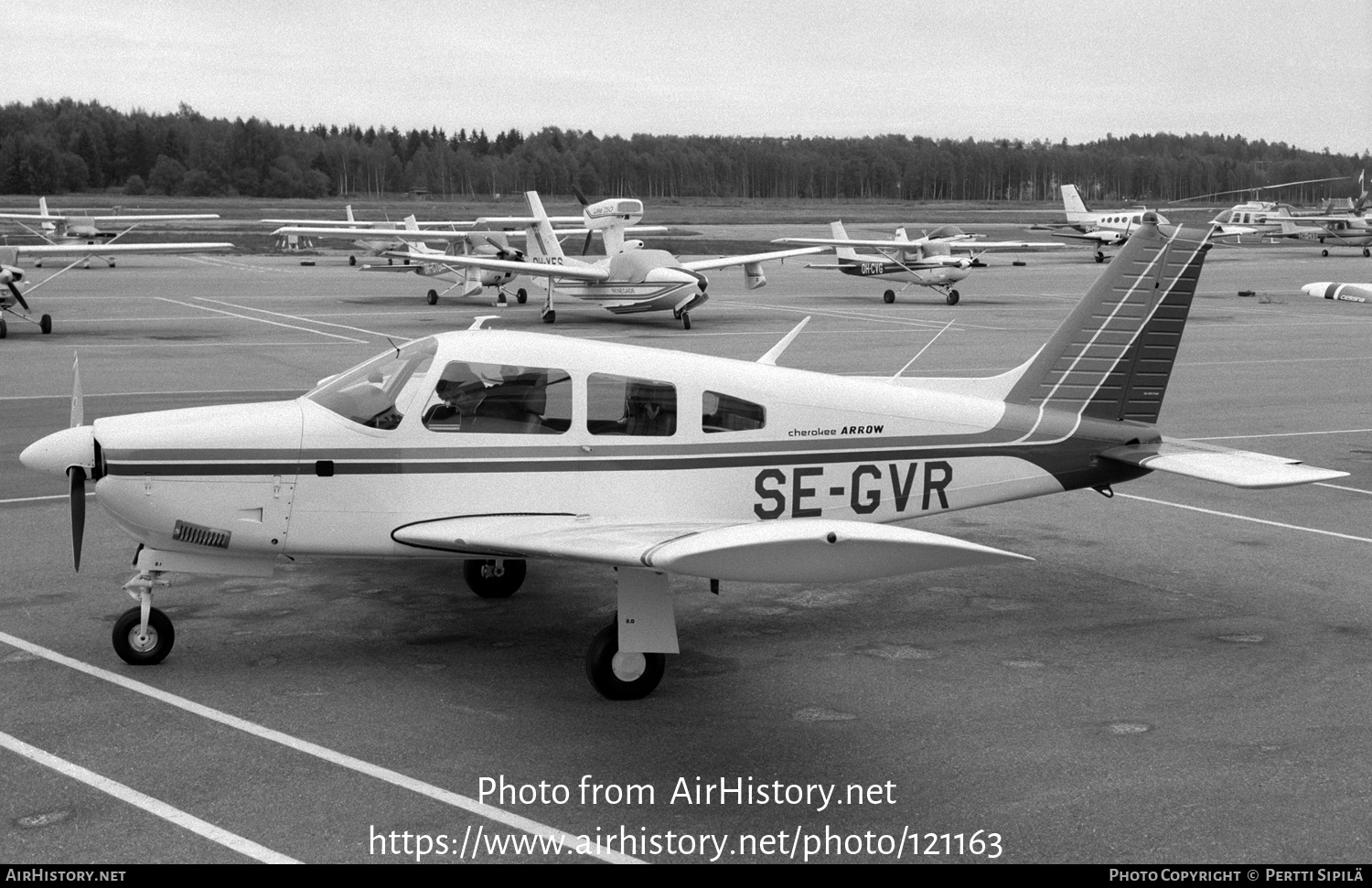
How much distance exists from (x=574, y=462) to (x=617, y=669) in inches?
57.3

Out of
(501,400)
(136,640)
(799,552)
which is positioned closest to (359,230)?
(501,400)

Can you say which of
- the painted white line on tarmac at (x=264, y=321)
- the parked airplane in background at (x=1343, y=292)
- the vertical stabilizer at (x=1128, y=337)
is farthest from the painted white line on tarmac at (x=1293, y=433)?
the painted white line on tarmac at (x=264, y=321)

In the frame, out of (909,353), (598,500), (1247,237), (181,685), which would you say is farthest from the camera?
(1247,237)

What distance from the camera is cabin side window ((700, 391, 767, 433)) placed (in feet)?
26.9

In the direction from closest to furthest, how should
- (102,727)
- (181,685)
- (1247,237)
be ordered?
(102,727) → (181,685) → (1247,237)

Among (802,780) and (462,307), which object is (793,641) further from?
(462,307)

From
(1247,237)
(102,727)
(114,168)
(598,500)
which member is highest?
(114,168)

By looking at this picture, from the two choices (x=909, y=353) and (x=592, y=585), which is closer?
(x=592, y=585)

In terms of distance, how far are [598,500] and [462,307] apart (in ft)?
99.6

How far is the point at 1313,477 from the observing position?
26.7ft

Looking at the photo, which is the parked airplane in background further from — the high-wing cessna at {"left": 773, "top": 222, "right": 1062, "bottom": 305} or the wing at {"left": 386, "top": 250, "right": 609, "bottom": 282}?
the high-wing cessna at {"left": 773, "top": 222, "right": 1062, "bottom": 305}

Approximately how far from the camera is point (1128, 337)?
9336 mm

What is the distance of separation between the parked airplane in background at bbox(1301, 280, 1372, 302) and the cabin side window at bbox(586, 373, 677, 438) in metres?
11.5

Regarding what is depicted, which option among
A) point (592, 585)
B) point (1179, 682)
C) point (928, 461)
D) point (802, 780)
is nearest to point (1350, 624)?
point (1179, 682)
